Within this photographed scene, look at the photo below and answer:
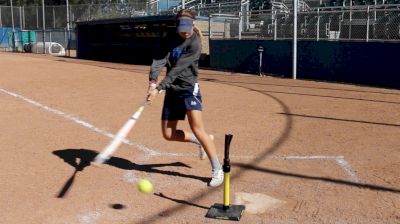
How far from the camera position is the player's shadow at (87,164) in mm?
5621

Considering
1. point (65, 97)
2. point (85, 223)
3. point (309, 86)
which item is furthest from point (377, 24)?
point (85, 223)

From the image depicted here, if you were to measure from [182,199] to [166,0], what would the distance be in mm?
30846

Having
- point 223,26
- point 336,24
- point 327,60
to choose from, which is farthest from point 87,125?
point 223,26

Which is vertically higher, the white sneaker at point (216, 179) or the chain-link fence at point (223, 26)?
the chain-link fence at point (223, 26)

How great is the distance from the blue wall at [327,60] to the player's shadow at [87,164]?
1183 centimetres

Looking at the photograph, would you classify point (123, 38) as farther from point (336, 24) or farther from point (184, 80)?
point (184, 80)

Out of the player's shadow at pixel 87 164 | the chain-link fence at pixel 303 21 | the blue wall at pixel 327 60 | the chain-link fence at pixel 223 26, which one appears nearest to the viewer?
the player's shadow at pixel 87 164

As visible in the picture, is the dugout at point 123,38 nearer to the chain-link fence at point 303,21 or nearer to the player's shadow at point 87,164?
the chain-link fence at point 303,21

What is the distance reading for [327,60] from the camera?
1822 centimetres

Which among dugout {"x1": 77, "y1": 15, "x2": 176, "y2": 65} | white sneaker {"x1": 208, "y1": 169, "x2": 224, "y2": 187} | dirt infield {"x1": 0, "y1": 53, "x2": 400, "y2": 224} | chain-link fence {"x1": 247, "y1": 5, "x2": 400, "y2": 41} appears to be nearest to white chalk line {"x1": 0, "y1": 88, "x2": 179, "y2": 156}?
dirt infield {"x1": 0, "y1": 53, "x2": 400, "y2": 224}

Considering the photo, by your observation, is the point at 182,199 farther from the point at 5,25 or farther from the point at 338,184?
the point at 5,25

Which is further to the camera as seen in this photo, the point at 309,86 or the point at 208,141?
the point at 309,86

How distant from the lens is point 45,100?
12398mm

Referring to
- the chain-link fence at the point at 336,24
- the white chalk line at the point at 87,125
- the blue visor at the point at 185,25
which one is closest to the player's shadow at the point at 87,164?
the white chalk line at the point at 87,125
